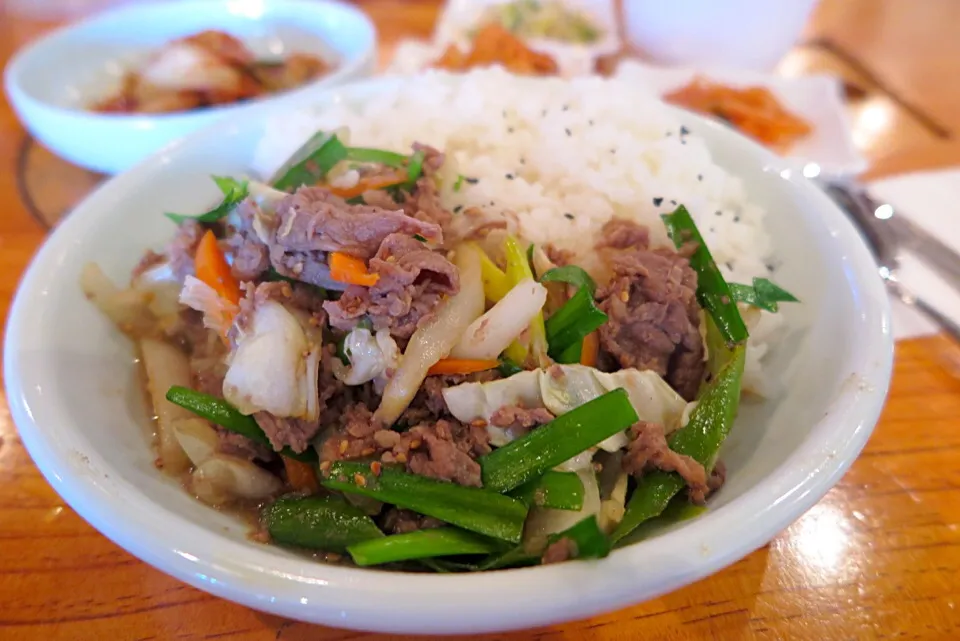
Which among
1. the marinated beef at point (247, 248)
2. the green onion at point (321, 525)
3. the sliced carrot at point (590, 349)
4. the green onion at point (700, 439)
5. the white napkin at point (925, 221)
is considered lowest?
the white napkin at point (925, 221)

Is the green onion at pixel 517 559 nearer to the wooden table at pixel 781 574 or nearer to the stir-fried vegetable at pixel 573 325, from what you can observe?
the wooden table at pixel 781 574

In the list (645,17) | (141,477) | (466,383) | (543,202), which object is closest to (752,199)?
(543,202)

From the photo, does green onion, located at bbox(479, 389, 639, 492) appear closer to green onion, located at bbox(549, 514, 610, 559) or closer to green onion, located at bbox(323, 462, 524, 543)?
green onion, located at bbox(323, 462, 524, 543)

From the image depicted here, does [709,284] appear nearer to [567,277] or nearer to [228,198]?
[567,277]

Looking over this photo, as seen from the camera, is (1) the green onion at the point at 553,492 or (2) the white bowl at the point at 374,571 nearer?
(2) the white bowl at the point at 374,571

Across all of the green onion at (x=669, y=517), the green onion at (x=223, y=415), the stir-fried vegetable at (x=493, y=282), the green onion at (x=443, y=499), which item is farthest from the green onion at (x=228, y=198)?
the green onion at (x=669, y=517)

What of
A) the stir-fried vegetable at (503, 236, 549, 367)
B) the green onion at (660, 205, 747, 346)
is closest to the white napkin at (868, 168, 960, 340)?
the green onion at (660, 205, 747, 346)
